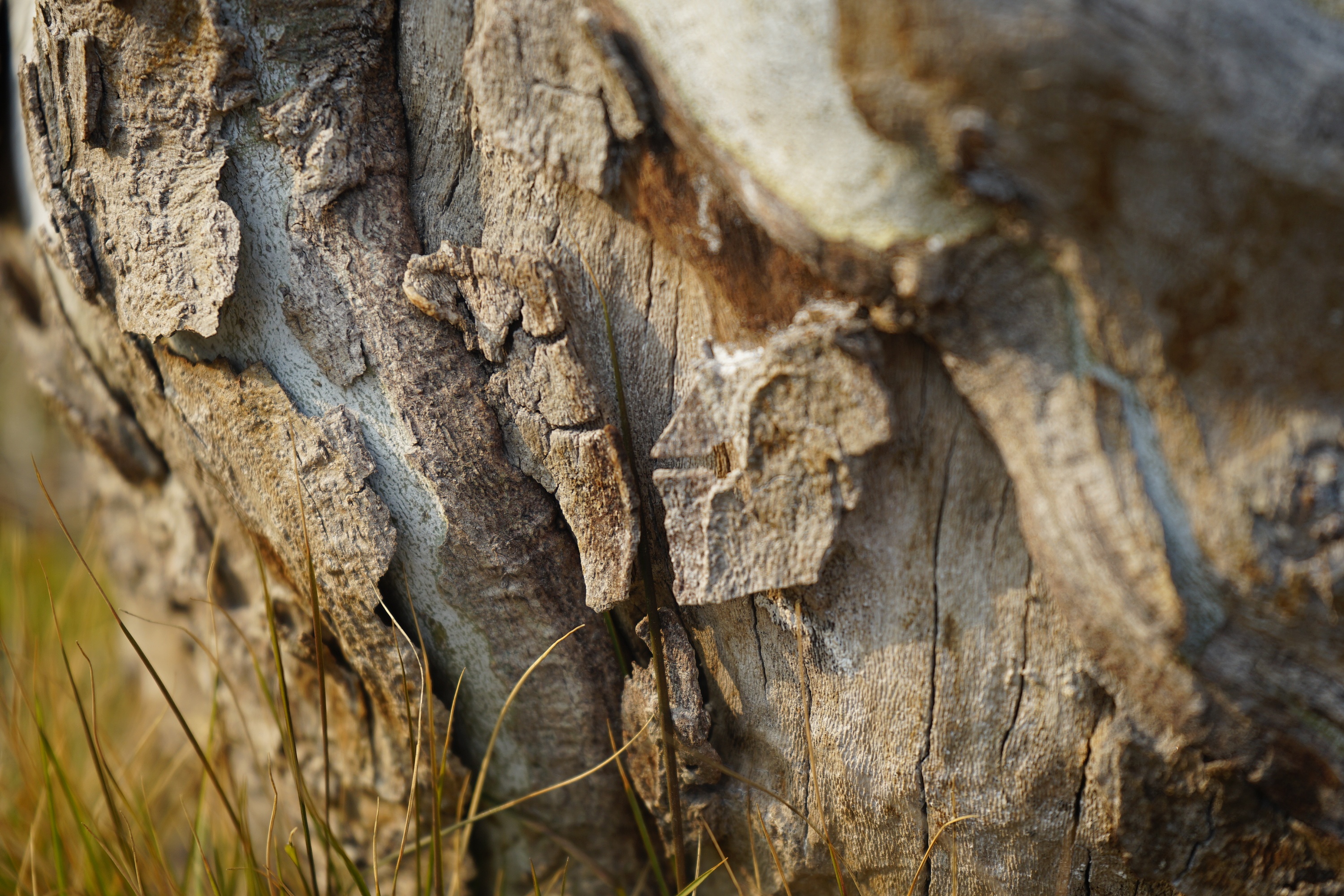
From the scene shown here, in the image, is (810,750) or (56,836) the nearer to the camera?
(810,750)

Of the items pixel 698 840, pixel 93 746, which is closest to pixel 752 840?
pixel 698 840

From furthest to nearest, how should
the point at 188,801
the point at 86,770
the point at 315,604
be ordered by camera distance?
the point at 86,770 → the point at 188,801 → the point at 315,604

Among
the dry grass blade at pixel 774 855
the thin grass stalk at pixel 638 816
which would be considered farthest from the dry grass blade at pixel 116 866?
the dry grass blade at pixel 774 855

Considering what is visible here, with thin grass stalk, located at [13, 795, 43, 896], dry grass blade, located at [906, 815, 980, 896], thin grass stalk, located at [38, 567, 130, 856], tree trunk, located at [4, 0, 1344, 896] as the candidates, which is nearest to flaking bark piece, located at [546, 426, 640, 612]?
tree trunk, located at [4, 0, 1344, 896]

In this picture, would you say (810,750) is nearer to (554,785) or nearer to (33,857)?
(554,785)

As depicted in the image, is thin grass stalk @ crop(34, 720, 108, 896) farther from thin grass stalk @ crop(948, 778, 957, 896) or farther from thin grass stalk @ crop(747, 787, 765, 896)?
thin grass stalk @ crop(948, 778, 957, 896)
